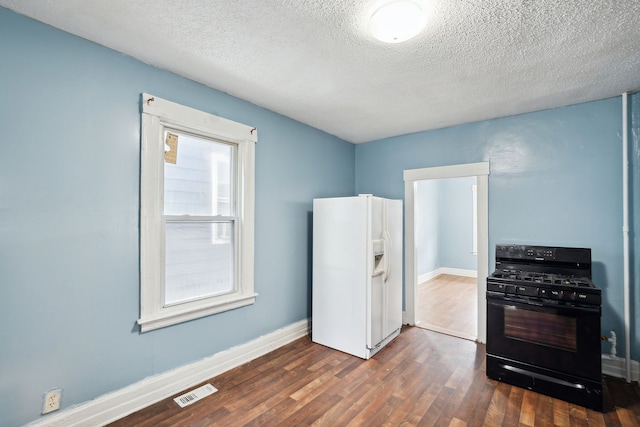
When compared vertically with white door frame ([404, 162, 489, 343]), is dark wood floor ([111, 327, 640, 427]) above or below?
below

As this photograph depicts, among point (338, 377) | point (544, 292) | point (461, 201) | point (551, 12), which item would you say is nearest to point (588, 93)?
point (551, 12)

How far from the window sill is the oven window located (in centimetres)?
233

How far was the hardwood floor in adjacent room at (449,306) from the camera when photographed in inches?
150

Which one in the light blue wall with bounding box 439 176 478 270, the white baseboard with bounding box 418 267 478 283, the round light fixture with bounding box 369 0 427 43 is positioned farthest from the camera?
the light blue wall with bounding box 439 176 478 270

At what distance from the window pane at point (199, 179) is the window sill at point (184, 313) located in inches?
30.6

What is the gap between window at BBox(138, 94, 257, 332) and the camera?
2213mm

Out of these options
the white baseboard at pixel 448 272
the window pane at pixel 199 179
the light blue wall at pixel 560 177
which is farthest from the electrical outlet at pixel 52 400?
the white baseboard at pixel 448 272

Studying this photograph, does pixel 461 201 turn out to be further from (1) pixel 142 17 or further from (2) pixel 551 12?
(1) pixel 142 17

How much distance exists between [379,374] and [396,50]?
263 cm

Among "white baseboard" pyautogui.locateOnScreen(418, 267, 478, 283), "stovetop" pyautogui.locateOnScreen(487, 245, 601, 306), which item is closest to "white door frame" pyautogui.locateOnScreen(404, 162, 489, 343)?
"stovetop" pyautogui.locateOnScreen(487, 245, 601, 306)

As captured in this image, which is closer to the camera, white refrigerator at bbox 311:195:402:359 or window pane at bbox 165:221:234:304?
window pane at bbox 165:221:234:304

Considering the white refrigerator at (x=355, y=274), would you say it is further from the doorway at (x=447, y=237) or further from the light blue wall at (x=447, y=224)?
the light blue wall at (x=447, y=224)

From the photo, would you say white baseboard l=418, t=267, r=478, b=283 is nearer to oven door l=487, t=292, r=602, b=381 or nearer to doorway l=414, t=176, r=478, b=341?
doorway l=414, t=176, r=478, b=341

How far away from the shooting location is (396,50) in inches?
78.4
